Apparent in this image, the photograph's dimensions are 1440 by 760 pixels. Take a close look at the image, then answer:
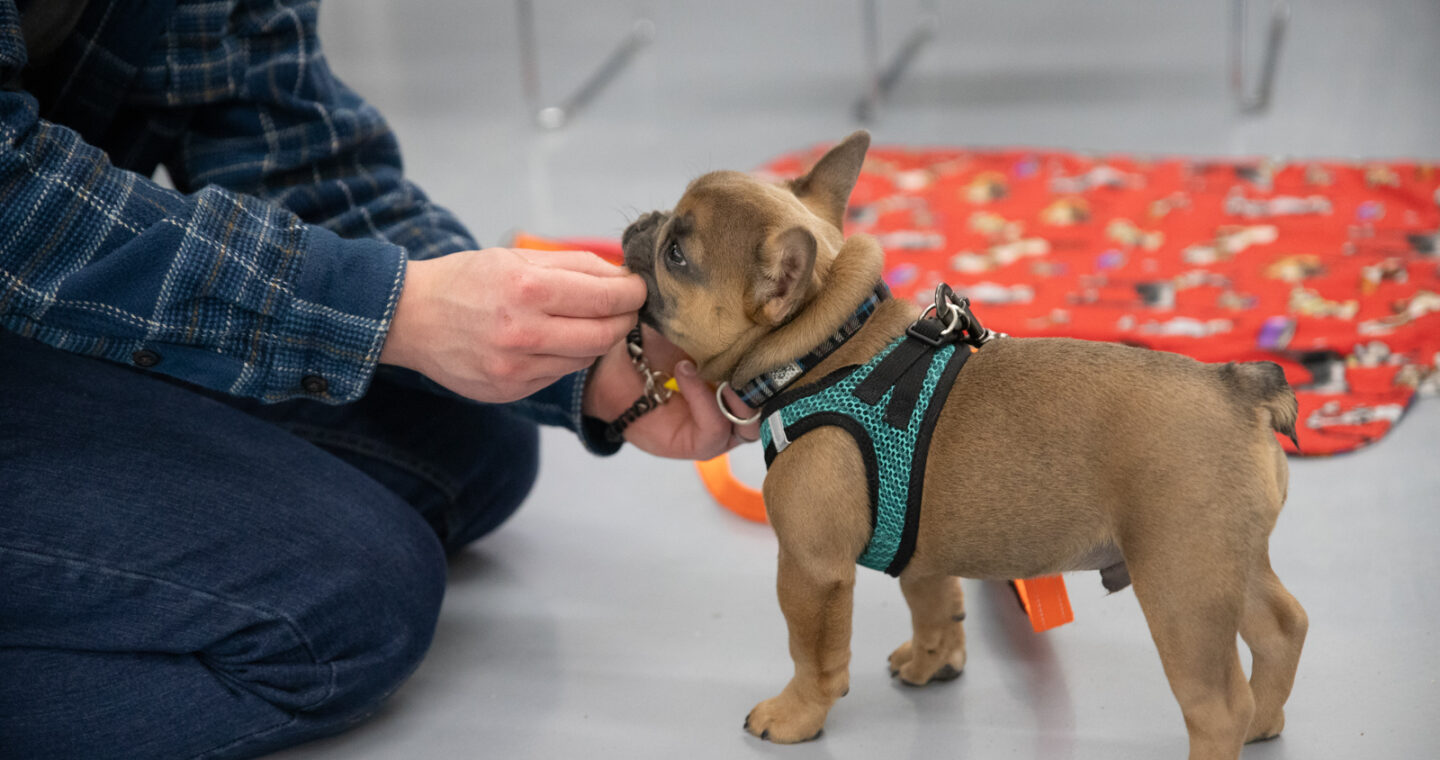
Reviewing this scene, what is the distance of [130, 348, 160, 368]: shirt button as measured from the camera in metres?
1.58

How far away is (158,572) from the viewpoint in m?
1.64

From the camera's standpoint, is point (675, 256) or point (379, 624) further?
point (379, 624)

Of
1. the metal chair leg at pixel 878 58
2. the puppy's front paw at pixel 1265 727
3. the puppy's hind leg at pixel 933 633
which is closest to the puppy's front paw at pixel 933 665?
the puppy's hind leg at pixel 933 633

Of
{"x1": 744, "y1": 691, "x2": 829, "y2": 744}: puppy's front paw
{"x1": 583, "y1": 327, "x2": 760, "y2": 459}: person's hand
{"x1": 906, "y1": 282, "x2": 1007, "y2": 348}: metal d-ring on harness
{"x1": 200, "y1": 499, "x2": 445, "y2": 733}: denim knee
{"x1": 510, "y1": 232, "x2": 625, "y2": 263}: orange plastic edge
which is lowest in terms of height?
{"x1": 744, "y1": 691, "x2": 829, "y2": 744}: puppy's front paw

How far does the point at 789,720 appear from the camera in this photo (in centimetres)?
170

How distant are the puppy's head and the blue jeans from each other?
1.98ft

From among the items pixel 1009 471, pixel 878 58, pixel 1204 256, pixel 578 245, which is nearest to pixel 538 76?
pixel 878 58

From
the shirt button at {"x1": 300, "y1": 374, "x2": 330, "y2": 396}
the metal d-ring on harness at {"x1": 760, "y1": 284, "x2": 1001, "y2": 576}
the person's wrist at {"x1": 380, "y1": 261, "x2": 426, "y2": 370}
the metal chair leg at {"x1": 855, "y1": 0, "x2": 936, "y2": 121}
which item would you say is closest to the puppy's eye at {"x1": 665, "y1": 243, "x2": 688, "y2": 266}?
the metal d-ring on harness at {"x1": 760, "y1": 284, "x2": 1001, "y2": 576}

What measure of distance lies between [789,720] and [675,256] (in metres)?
0.68

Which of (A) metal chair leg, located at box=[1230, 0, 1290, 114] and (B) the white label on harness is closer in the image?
(B) the white label on harness

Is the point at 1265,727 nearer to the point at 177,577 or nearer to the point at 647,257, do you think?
the point at 647,257

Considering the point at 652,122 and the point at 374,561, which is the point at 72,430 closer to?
the point at 374,561

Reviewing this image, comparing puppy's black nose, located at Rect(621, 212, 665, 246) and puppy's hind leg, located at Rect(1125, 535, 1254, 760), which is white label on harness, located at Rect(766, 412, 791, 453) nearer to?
puppy's black nose, located at Rect(621, 212, 665, 246)

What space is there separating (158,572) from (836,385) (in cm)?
97
